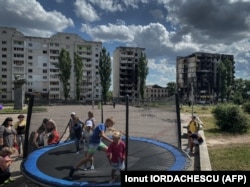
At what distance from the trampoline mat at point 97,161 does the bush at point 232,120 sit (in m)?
8.53

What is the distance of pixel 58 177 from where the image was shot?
637 centimetres

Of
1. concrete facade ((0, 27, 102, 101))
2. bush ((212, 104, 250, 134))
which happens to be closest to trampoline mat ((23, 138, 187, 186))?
bush ((212, 104, 250, 134))

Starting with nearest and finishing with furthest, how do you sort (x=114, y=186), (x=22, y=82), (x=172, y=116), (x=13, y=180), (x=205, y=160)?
(x=114, y=186) < (x=13, y=180) < (x=205, y=160) < (x=172, y=116) < (x=22, y=82)

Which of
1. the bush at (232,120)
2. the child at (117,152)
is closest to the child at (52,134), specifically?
the child at (117,152)

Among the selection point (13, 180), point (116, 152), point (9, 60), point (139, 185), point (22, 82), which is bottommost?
point (13, 180)

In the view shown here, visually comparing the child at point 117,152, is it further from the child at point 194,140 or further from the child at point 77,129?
the child at point 194,140

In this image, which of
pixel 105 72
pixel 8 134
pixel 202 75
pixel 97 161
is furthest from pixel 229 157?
pixel 202 75

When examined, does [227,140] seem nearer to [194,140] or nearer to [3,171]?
[194,140]

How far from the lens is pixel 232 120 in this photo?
16.7 m

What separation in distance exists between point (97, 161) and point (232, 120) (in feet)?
38.2

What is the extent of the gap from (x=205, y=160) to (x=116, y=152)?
4.14 m

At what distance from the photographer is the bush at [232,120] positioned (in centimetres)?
1639

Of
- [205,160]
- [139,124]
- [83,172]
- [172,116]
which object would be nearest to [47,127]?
[83,172]

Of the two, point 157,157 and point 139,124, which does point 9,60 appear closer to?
point 139,124
